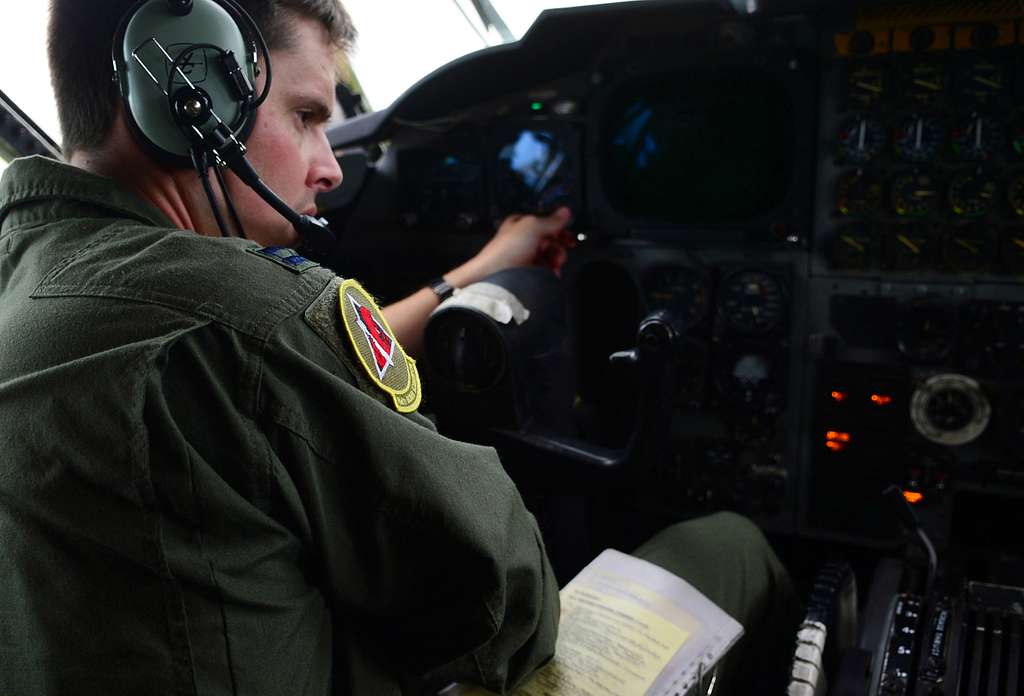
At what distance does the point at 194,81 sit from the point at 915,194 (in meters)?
1.64

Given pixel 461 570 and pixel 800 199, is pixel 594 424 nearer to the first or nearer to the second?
pixel 800 199

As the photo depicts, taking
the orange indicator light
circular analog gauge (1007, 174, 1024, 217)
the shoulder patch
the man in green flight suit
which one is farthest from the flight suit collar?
the orange indicator light

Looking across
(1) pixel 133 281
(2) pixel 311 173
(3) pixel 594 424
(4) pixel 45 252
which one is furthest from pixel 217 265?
(3) pixel 594 424

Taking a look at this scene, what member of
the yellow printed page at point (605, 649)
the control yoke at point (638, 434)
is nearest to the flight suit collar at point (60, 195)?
the yellow printed page at point (605, 649)

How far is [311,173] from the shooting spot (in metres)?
1.05

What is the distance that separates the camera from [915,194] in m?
1.93

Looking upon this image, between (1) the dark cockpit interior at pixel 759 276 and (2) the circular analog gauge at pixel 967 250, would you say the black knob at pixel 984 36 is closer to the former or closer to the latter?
(1) the dark cockpit interior at pixel 759 276

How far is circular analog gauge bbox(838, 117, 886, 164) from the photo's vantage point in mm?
1923

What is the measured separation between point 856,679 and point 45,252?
4.21 feet

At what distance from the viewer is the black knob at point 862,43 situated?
1.83 meters

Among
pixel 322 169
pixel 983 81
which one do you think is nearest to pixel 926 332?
pixel 983 81

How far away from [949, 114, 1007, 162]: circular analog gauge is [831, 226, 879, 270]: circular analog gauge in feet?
0.82

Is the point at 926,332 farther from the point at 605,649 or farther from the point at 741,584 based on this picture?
the point at 605,649

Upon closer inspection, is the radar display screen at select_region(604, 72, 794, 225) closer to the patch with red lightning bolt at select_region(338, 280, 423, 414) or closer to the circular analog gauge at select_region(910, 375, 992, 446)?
the circular analog gauge at select_region(910, 375, 992, 446)
